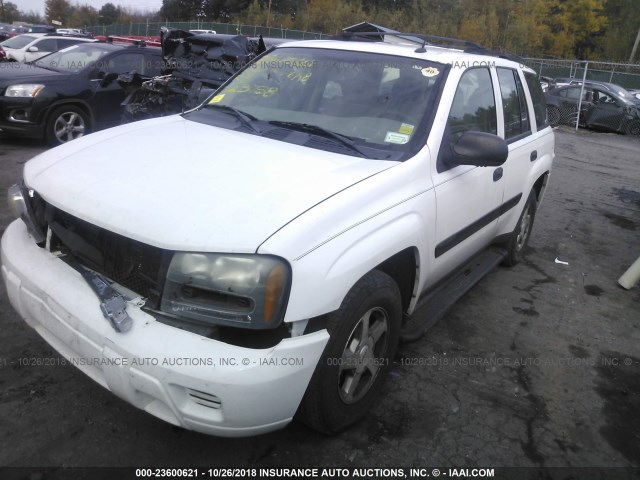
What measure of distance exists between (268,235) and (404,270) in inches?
42.2

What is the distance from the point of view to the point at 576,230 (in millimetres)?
6477

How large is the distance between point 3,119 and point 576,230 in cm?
790

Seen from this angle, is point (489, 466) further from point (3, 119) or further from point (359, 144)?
point (3, 119)

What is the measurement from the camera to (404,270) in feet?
9.29

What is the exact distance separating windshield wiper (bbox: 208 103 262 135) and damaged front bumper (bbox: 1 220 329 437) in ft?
4.59

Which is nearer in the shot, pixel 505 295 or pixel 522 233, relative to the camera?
pixel 505 295

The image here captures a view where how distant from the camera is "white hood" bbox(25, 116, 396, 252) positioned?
6.70 feet

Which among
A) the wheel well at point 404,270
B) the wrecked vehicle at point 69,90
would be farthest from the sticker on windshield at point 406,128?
the wrecked vehicle at point 69,90

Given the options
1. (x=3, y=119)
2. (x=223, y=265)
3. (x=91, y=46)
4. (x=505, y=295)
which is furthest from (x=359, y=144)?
(x=91, y=46)

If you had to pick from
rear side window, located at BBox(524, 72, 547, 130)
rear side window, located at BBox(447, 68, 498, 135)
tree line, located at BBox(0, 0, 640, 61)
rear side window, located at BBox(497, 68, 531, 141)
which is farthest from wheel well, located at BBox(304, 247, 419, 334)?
tree line, located at BBox(0, 0, 640, 61)

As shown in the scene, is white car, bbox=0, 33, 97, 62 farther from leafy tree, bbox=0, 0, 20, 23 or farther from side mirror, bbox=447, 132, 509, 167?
leafy tree, bbox=0, 0, 20, 23

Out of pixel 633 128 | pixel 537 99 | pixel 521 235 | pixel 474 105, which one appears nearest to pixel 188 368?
pixel 474 105

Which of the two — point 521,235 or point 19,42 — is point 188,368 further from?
point 19,42

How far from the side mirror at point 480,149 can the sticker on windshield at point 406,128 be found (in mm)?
269
